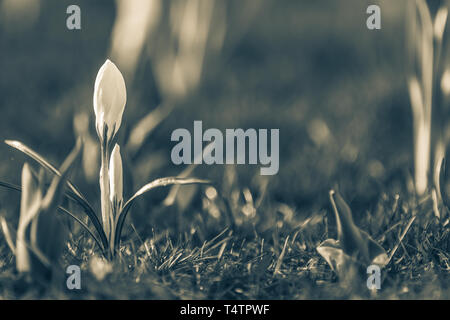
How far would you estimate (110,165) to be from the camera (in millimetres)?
652

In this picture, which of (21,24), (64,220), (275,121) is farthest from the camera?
(21,24)

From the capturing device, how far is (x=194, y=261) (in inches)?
28.2

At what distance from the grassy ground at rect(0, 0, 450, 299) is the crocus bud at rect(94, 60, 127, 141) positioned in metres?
0.16

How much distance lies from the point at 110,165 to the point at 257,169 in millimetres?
523

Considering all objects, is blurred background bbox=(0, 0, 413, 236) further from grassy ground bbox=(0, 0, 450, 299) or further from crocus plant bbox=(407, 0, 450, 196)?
crocus plant bbox=(407, 0, 450, 196)

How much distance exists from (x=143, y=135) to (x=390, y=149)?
51 centimetres

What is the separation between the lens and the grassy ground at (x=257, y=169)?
0.68 metres

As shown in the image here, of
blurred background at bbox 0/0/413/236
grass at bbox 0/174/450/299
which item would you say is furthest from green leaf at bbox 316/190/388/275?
blurred background at bbox 0/0/413/236

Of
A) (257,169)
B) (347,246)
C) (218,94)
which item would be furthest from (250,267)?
(218,94)

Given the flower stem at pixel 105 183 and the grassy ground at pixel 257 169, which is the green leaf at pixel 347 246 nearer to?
the grassy ground at pixel 257 169

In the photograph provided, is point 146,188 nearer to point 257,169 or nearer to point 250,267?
point 250,267

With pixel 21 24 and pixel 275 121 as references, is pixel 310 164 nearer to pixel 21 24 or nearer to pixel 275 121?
pixel 275 121

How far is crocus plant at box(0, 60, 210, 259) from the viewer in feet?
2.04
